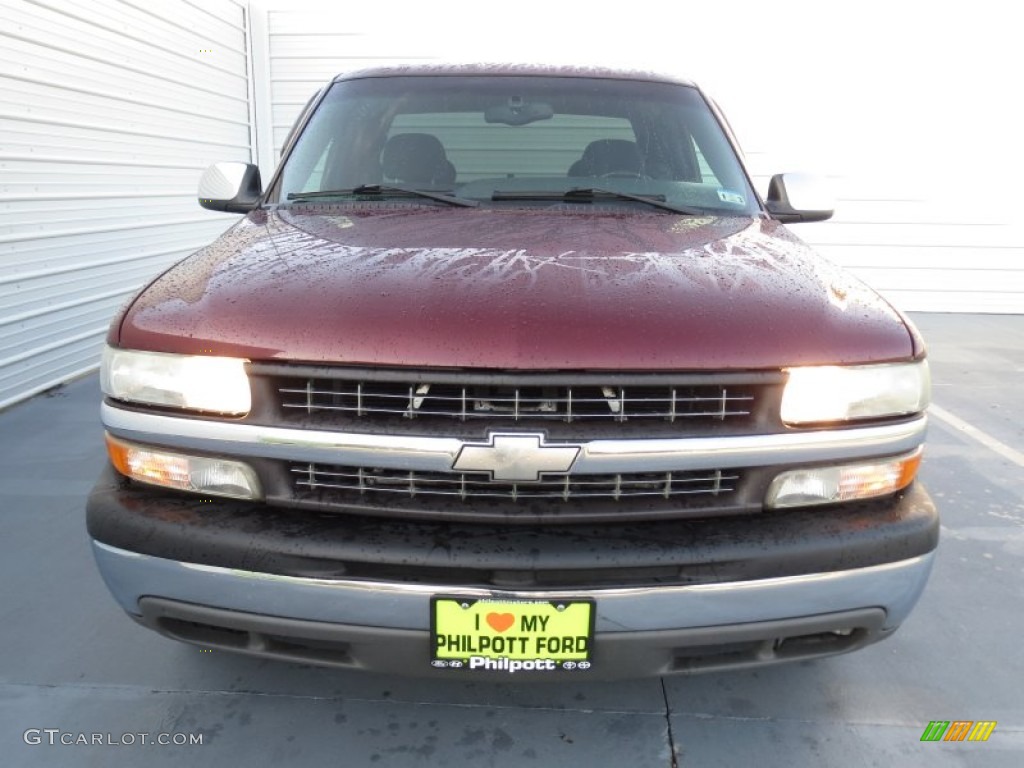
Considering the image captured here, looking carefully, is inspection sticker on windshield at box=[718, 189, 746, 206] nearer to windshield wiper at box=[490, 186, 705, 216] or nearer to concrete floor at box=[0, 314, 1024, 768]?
windshield wiper at box=[490, 186, 705, 216]

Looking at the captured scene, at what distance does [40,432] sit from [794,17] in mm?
7802

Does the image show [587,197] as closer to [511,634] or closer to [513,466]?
[513,466]

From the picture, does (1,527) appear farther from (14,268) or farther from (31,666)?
(14,268)

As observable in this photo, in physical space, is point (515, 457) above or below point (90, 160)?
below

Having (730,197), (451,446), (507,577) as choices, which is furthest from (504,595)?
(730,197)

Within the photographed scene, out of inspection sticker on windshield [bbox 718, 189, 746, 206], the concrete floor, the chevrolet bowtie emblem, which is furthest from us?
inspection sticker on windshield [bbox 718, 189, 746, 206]

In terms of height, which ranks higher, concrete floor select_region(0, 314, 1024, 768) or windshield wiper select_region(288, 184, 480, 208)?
windshield wiper select_region(288, 184, 480, 208)

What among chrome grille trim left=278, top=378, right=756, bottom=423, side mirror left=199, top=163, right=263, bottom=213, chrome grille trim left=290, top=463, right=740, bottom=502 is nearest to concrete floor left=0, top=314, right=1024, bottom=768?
chrome grille trim left=290, top=463, right=740, bottom=502

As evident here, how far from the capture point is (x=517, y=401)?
1.65 meters

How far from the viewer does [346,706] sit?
2.17 metres

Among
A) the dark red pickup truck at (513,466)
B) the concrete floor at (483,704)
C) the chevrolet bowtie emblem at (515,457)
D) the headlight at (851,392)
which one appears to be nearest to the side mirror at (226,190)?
the dark red pickup truck at (513,466)

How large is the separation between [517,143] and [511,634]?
209 cm

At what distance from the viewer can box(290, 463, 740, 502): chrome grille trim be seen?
5.62 feet

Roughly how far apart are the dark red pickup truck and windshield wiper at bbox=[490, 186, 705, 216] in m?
0.74
